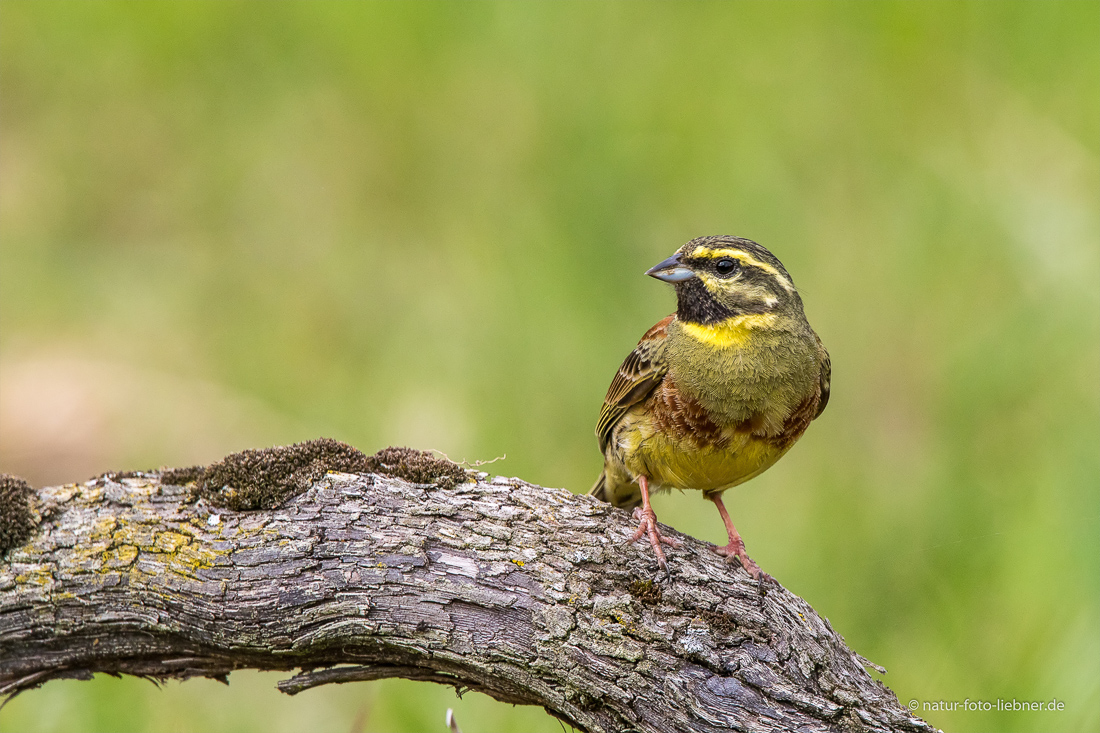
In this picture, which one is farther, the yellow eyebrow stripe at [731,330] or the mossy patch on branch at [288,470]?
the yellow eyebrow stripe at [731,330]

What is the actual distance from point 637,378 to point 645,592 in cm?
117

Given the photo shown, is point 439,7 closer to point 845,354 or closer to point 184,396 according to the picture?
point 184,396

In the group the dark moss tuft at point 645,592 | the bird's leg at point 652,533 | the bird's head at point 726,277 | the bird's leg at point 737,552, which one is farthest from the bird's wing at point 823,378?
the dark moss tuft at point 645,592

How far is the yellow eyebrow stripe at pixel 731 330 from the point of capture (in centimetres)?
493

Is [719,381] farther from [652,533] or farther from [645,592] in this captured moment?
[645,592]

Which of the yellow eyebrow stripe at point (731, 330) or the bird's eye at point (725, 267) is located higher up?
the bird's eye at point (725, 267)

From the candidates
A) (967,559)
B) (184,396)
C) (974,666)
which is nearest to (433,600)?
(974,666)

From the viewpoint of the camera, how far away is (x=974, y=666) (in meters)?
5.85

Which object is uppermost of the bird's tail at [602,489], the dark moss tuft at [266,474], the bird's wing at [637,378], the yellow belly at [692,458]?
the bird's wing at [637,378]

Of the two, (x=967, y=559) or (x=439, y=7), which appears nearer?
(x=967, y=559)

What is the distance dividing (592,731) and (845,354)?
458 centimetres

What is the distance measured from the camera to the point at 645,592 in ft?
13.7

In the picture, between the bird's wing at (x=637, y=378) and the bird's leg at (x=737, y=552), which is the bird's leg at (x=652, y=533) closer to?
the bird's leg at (x=737, y=552)

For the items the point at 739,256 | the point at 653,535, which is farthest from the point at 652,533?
the point at 739,256
